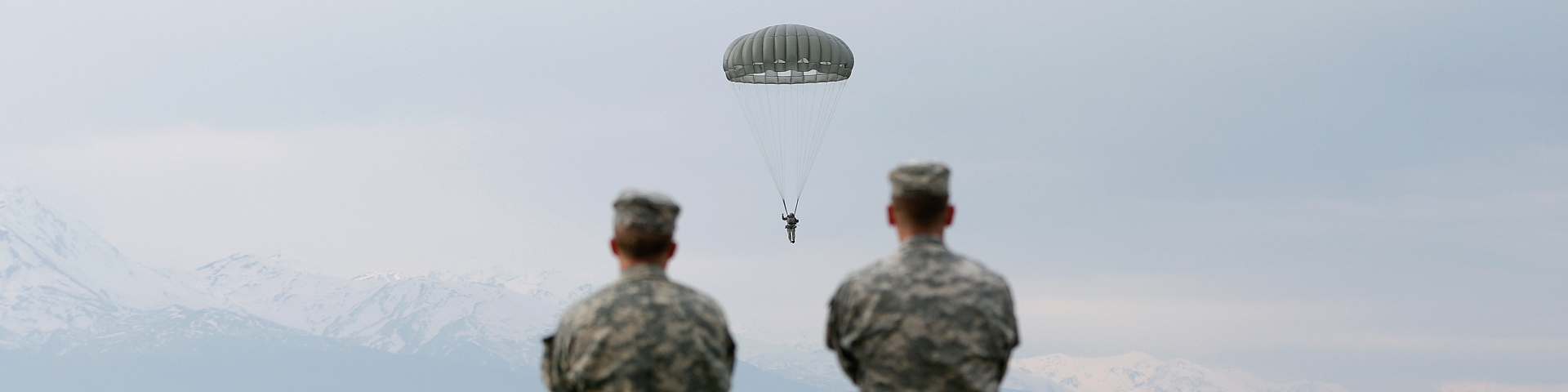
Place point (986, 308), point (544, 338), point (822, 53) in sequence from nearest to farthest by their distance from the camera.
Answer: point (986, 308)
point (544, 338)
point (822, 53)

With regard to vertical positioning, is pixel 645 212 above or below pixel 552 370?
above

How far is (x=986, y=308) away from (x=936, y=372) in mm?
502

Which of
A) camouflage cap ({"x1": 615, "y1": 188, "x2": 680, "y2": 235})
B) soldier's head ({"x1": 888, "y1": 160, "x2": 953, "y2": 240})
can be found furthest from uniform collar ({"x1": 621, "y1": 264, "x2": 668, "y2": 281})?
soldier's head ({"x1": 888, "y1": 160, "x2": 953, "y2": 240})

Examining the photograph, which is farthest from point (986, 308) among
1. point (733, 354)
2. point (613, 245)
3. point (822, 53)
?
point (822, 53)

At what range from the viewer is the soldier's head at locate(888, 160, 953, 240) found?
26.8 feet

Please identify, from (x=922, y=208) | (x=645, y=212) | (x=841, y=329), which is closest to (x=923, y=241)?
(x=922, y=208)

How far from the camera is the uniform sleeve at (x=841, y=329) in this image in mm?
8398

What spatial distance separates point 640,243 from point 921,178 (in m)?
1.76

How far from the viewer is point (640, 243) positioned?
8.21m

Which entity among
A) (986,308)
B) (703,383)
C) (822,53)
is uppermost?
(822,53)

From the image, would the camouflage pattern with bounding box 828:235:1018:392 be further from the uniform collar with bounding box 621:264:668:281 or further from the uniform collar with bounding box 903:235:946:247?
the uniform collar with bounding box 621:264:668:281

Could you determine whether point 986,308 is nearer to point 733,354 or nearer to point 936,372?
point 936,372

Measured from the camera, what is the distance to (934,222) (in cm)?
838

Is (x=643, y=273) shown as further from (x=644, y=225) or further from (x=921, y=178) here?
(x=921, y=178)
